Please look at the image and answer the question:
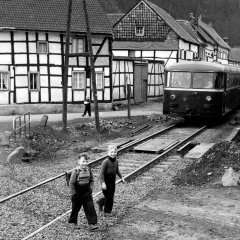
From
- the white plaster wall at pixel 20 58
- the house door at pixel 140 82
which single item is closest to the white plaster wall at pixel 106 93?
the house door at pixel 140 82

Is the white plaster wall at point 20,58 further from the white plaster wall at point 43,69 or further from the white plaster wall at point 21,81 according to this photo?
the white plaster wall at point 43,69

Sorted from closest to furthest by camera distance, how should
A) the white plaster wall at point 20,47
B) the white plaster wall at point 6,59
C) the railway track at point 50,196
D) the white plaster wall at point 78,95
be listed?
the railway track at point 50,196, the white plaster wall at point 6,59, the white plaster wall at point 20,47, the white plaster wall at point 78,95

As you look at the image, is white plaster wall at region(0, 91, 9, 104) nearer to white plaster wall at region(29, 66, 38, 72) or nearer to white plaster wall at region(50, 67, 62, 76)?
white plaster wall at region(29, 66, 38, 72)

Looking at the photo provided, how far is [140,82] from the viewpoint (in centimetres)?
3616

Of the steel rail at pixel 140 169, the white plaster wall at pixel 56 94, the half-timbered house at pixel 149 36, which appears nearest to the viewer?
the steel rail at pixel 140 169

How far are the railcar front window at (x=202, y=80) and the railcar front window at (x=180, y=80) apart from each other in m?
0.29

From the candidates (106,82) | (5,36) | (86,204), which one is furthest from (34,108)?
(86,204)

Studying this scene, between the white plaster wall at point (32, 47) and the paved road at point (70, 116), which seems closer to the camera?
the paved road at point (70, 116)

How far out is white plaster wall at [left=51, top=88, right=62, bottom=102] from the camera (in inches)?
1141

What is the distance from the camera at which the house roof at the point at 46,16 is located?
28016mm

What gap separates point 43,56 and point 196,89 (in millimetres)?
11150

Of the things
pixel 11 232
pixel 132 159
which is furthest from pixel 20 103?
pixel 11 232

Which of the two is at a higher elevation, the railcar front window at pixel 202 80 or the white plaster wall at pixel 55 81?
the railcar front window at pixel 202 80

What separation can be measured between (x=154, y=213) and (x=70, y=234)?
2076mm
